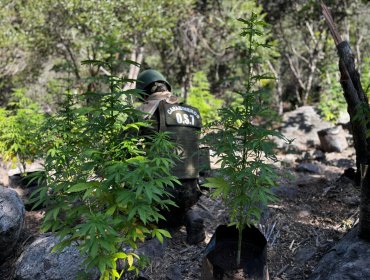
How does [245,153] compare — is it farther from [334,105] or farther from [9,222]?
[334,105]

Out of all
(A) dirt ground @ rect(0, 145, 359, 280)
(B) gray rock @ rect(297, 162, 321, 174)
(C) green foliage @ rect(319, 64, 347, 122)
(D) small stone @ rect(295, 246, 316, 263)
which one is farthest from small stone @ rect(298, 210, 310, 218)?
(C) green foliage @ rect(319, 64, 347, 122)

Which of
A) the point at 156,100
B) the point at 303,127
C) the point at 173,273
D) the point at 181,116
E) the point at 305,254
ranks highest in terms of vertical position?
the point at 303,127

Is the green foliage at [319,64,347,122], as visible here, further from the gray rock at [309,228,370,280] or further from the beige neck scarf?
the gray rock at [309,228,370,280]

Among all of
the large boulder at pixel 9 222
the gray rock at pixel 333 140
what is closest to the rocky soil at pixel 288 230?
the large boulder at pixel 9 222

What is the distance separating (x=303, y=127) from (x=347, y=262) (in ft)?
27.0

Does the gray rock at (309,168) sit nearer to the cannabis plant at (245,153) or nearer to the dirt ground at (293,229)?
the dirt ground at (293,229)

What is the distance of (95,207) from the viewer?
283 centimetres

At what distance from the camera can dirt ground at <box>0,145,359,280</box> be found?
3866mm

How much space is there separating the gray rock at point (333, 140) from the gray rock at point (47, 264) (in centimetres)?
738

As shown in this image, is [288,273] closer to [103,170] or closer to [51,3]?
[103,170]

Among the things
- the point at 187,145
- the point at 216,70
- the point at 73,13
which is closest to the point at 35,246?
the point at 187,145

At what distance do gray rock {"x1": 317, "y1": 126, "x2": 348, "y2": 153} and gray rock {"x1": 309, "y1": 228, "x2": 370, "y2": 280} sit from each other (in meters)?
5.93

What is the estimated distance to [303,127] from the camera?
10914 mm

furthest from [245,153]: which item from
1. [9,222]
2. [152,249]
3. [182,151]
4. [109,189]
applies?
[9,222]
